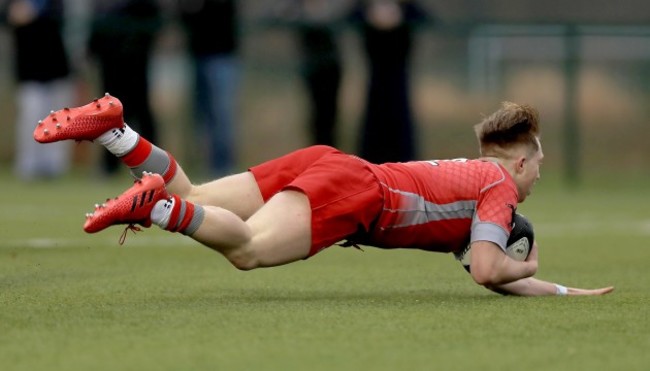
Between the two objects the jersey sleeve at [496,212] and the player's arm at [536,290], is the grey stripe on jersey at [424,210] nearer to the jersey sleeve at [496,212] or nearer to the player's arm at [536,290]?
the jersey sleeve at [496,212]

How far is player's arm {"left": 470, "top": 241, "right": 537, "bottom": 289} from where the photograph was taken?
6.40 metres

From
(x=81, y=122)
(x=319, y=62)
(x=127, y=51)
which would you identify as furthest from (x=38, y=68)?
(x=81, y=122)

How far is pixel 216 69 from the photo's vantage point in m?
16.1

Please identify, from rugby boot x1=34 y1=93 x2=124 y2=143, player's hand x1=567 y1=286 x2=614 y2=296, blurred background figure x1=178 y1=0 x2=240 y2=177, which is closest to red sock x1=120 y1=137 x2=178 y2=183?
rugby boot x1=34 y1=93 x2=124 y2=143

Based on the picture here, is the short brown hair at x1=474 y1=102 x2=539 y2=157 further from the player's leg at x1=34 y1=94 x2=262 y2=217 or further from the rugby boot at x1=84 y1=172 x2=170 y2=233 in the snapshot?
the rugby boot at x1=84 y1=172 x2=170 y2=233

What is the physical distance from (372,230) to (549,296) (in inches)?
31.6

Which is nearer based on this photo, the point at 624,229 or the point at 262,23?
the point at 624,229

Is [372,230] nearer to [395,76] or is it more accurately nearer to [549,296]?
[549,296]

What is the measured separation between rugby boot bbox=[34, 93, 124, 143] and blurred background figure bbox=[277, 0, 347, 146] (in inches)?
406

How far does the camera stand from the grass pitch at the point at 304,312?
192 inches

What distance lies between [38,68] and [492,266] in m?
11.1

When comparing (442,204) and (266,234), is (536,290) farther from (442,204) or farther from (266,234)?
(266,234)

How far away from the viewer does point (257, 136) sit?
17.5 meters

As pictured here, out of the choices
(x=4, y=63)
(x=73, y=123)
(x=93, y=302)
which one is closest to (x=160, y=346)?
(x=93, y=302)
